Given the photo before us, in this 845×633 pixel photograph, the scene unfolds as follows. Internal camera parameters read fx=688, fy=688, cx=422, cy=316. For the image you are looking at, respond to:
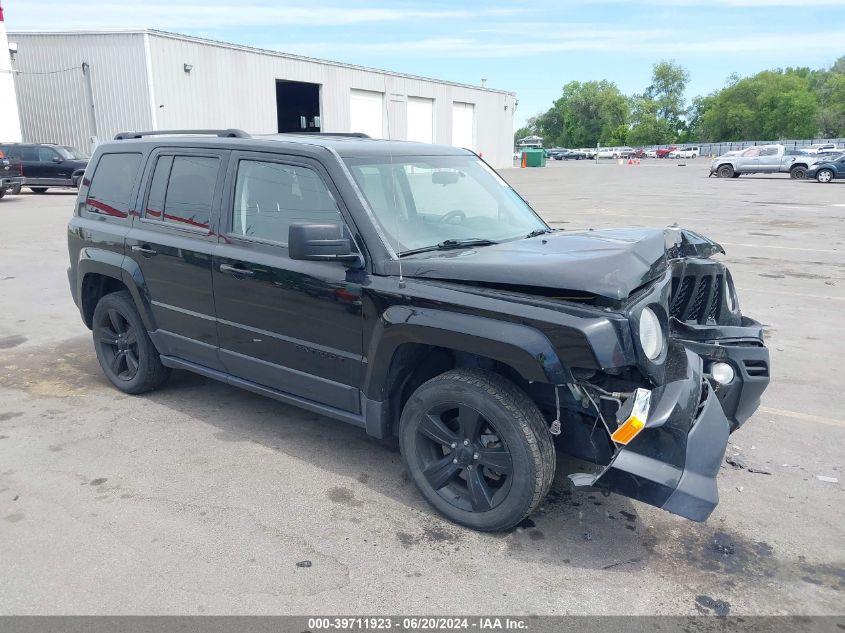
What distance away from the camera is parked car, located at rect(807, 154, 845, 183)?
3034 cm

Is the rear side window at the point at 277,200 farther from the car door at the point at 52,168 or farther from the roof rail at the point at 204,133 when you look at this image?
the car door at the point at 52,168

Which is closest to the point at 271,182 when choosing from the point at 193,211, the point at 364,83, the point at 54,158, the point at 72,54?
the point at 193,211

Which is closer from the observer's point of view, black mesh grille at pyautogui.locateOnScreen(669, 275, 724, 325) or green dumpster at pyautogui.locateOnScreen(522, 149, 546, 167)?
black mesh grille at pyautogui.locateOnScreen(669, 275, 724, 325)

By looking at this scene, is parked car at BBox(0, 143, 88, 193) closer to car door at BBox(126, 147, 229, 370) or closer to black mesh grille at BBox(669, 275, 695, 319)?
car door at BBox(126, 147, 229, 370)

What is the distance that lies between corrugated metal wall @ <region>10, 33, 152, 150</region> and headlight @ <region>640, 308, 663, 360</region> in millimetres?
27897

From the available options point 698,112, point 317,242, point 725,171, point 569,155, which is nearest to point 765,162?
point 725,171

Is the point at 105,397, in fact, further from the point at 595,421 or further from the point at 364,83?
the point at 364,83

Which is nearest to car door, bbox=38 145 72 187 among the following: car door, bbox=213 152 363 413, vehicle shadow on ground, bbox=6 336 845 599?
vehicle shadow on ground, bbox=6 336 845 599

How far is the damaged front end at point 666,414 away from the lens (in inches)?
113

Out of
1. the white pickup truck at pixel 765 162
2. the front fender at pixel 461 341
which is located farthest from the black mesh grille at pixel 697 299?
the white pickup truck at pixel 765 162

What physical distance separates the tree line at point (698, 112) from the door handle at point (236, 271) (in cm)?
12231

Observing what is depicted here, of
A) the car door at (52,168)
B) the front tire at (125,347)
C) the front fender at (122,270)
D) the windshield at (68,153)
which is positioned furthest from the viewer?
the windshield at (68,153)

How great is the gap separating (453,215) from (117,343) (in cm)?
287

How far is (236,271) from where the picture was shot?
13.5ft
